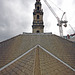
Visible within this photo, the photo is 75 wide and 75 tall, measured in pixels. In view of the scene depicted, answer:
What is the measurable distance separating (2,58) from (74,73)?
9.79 metres

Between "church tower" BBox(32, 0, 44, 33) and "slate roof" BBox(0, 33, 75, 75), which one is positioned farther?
"church tower" BBox(32, 0, 44, 33)

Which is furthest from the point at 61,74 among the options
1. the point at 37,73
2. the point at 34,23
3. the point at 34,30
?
the point at 34,23

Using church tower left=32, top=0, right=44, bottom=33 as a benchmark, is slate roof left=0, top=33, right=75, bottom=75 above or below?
below

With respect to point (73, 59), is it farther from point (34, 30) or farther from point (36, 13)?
point (36, 13)

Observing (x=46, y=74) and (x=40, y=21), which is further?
(x=40, y=21)

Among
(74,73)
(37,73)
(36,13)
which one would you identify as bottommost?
(74,73)

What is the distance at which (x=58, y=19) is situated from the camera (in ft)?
142

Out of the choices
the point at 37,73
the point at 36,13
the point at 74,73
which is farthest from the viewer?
the point at 36,13

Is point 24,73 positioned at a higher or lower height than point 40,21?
lower

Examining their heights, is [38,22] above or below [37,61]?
above

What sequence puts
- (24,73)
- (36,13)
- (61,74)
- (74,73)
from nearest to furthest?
(24,73)
(61,74)
(74,73)
(36,13)

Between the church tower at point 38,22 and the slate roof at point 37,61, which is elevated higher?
the church tower at point 38,22

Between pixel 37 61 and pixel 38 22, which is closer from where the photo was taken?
pixel 37 61

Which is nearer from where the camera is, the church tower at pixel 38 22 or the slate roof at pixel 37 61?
the slate roof at pixel 37 61
